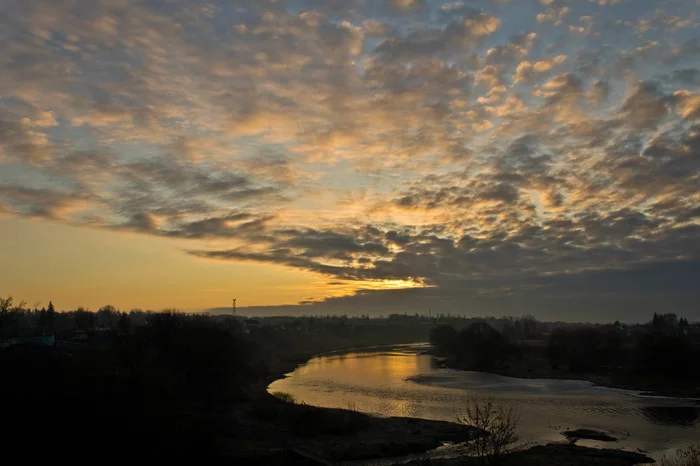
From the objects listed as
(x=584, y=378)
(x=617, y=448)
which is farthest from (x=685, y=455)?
(x=584, y=378)

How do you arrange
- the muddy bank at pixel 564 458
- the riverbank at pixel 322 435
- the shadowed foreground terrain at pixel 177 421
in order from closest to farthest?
the shadowed foreground terrain at pixel 177 421 → the muddy bank at pixel 564 458 → the riverbank at pixel 322 435

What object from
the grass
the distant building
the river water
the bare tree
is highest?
the distant building

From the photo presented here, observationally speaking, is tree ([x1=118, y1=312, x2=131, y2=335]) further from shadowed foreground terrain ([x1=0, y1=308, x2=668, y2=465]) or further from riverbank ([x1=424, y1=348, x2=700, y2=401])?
riverbank ([x1=424, y1=348, x2=700, y2=401])

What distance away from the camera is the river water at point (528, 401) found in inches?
1625

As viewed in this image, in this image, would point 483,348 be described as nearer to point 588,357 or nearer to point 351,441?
point 588,357

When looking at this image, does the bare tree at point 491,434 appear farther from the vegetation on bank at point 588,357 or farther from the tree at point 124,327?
the tree at point 124,327

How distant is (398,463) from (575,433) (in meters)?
16.5

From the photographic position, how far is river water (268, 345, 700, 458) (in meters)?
41.3

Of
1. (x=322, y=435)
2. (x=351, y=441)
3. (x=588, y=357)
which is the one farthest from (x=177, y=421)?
(x=588, y=357)

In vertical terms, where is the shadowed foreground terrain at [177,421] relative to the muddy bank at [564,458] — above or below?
above

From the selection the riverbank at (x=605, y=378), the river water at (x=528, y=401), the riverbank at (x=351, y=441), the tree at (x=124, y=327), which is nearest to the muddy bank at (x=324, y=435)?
the riverbank at (x=351, y=441)

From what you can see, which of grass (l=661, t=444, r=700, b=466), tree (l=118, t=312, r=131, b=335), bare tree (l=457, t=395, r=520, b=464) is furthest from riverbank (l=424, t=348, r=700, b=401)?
tree (l=118, t=312, r=131, b=335)

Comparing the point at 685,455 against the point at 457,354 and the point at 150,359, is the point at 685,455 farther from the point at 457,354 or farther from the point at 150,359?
the point at 457,354

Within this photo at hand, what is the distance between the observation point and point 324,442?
37.9m
